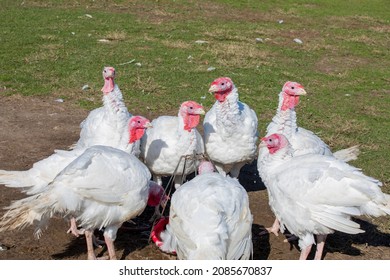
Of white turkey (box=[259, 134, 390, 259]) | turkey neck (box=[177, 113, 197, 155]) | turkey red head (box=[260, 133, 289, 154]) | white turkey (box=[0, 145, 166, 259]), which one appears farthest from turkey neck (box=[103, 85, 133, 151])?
white turkey (box=[259, 134, 390, 259])

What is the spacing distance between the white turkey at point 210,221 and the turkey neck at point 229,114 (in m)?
1.38

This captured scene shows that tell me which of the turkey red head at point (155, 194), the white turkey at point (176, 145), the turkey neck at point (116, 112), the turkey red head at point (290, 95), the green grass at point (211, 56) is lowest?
the green grass at point (211, 56)

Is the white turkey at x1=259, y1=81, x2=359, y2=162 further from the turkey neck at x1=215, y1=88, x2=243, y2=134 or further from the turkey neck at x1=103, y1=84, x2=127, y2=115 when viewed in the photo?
the turkey neck at x1=103, y1=84, x2=127, y2=115

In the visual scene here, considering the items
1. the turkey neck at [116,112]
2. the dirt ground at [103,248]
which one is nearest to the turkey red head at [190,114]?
the turkey neck at [116,112]

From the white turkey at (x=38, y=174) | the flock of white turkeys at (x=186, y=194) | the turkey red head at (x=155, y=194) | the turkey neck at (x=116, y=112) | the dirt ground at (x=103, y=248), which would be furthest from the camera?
the turkey neck at (x=116, y=112)

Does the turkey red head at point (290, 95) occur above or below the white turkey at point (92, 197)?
above

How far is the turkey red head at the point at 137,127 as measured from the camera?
6.62 metres

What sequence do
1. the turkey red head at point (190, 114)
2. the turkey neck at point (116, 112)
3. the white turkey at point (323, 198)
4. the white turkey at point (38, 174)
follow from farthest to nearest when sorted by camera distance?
1. the turkey neck at point (116, 112)
2. the turkey red head at point (190, 114)
3. the white turkey at point (38, 174)
4. the white turkey at point (323, 198)

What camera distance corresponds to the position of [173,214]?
18.9ft

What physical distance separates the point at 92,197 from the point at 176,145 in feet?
4.93

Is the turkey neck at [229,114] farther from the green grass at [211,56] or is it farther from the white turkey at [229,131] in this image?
the green grass at [211,56]

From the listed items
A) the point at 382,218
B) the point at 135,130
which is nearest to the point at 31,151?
the point at 135,130

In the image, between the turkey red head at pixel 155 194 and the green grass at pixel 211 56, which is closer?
the turkey red head at pixel 155 194

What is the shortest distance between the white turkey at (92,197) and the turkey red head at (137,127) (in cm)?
63
